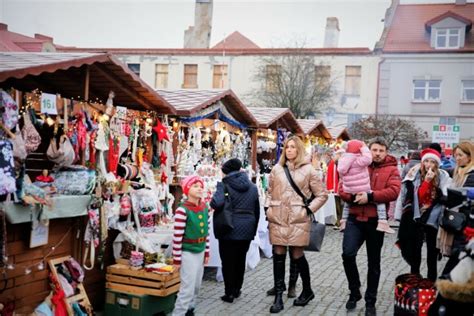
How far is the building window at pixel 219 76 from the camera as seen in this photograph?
1115 inches

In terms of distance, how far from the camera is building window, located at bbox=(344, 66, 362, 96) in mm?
26922

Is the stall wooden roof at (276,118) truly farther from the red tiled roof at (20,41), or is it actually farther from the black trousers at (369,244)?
the red tiled roof at (20,41)

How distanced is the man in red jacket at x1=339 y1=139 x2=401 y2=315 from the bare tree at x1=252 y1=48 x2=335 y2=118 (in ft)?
65.2

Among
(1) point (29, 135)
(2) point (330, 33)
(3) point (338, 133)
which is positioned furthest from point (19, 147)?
(2) point (330, 33)

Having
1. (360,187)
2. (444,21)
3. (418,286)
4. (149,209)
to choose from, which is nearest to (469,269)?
(418,286)

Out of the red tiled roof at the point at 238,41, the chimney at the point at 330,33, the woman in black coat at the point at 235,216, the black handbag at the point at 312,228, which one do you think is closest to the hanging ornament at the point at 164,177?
the woman in black coat at the point at 235,216

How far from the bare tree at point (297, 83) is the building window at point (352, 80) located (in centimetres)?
76

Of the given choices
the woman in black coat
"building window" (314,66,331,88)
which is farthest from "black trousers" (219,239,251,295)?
"building window" (314,66,331,88)

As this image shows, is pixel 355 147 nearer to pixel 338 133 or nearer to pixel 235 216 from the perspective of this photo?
pixel 235 216

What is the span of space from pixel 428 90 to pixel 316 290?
69.8 feet

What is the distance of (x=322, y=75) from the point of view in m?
26.8

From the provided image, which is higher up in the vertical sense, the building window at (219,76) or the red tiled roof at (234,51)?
the red tiled roof at (234,51)

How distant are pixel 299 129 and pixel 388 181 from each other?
833 centimetres

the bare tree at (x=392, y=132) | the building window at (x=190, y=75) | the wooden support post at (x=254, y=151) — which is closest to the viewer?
the wooden support post at (x=254, y=151)
